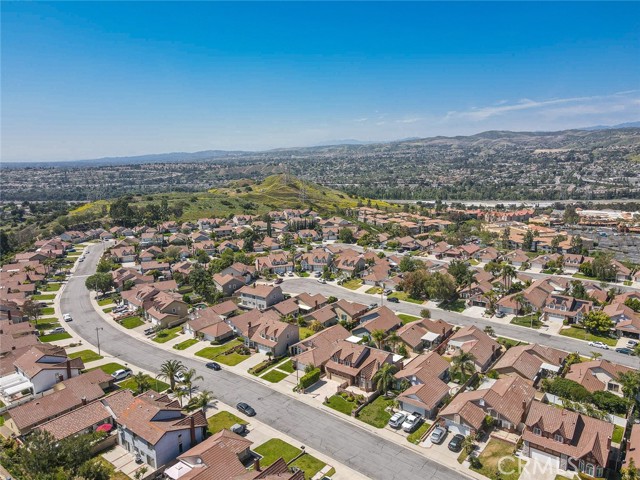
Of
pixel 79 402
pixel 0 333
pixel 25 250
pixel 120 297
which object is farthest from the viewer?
pixel 25 250

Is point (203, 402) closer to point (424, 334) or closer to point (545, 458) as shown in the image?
point (424, 334)

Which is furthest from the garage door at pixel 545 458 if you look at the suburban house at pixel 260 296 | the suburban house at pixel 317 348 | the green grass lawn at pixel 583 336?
the suburban house at pixel 260 296

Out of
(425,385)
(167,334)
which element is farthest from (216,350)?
(425,385)

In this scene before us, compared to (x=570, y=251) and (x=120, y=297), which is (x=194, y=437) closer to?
(x=120, y=297)

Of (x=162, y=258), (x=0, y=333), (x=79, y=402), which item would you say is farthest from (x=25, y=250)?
(x=79, y=402)

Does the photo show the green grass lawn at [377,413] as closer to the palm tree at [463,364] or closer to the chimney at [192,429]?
the palm tree at [463,364]

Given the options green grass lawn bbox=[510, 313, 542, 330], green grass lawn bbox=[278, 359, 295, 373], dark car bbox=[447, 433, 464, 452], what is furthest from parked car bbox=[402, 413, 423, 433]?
green grass lawn bbox=[510, 313, 542, 330]
